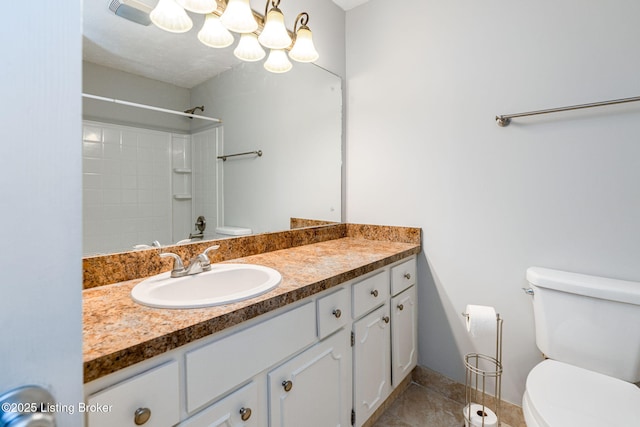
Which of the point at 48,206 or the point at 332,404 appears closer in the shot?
the point at 48,206

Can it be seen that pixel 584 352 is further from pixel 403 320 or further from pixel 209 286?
pixel 209 286

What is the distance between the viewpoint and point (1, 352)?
0.30 meters

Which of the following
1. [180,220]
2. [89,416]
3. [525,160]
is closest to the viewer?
[89,416]

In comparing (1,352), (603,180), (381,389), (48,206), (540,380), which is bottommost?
(381,389)

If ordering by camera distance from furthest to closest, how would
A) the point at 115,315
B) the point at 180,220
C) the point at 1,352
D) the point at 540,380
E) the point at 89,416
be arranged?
1. the point at 180,220
2. the point at 540,380
3. the point at 115,315
4. the point at 89,416
5. the point at 1,352

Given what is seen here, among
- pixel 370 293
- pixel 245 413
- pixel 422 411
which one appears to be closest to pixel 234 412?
pixel 245 413

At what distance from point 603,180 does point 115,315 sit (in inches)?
72.5

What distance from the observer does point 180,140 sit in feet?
4.12

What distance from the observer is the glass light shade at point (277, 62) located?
1.64 meters

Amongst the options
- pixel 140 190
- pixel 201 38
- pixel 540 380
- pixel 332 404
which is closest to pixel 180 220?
pixel 140 190

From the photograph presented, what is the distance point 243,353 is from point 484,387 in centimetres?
128

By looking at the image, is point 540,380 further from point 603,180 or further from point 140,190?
point 140,190

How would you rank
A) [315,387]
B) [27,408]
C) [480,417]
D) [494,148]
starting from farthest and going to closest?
[494,148]
[480,417]
[315,387]
[27,408]

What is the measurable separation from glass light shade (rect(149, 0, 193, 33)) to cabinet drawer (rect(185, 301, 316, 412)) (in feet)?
3.88
